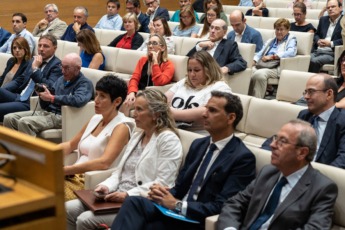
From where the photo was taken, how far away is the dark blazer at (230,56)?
5.19 metres

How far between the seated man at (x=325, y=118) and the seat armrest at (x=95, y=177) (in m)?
0.90

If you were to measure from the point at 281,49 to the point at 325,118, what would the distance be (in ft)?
10.2

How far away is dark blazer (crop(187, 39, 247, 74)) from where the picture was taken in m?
5.19

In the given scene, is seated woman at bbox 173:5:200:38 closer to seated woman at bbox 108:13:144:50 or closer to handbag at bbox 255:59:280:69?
seated woman at bbox 108:13:144:50

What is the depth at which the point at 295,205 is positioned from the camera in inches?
90.7

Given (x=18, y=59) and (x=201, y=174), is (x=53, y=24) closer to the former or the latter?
(x=18, y=59)

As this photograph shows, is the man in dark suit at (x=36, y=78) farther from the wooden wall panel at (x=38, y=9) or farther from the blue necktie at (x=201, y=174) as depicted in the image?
the wooden wall panel at (x=38, y=9)

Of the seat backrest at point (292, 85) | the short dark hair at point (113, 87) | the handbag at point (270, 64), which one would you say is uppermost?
the short dark hair at point (113, 87)

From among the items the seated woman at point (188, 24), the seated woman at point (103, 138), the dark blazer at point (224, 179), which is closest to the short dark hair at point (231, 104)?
the dark blazer at point (224, 179)

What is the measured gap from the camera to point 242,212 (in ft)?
8.32

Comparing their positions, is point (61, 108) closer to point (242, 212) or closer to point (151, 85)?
point (151, 85)

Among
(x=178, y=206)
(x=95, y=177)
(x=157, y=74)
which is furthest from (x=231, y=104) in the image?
(x=157, y=74)

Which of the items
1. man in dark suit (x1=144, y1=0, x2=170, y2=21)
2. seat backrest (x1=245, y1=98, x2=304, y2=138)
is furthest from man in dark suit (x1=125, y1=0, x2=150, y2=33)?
seat backrest (x1=245, y1=98, x2=304, y2=138)

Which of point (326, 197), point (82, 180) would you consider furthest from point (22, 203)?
point (82, 180)
